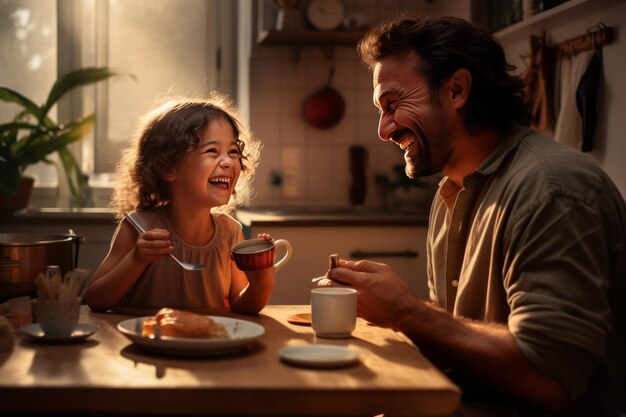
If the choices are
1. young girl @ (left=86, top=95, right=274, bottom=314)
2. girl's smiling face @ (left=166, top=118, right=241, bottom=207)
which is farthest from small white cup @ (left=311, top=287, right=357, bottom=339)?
girl's smiling face @ (left=166, top=118, right=241, bottom=207)

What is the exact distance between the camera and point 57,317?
→ 1.26 meters

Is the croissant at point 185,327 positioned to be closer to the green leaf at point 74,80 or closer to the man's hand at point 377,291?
the man's hand at point 377,291

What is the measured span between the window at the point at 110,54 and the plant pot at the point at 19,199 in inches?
15.2

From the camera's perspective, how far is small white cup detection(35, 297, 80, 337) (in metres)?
1.26

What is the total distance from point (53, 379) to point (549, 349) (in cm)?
73

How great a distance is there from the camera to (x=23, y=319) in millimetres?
1400

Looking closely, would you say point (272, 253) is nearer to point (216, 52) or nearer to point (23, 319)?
point (23, 319)

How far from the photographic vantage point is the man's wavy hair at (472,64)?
1712 mm

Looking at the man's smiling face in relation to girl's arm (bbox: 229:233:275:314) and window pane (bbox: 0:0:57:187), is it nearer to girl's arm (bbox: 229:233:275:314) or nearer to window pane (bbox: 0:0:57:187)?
girl's arm (bbox: 229:233:275:314)

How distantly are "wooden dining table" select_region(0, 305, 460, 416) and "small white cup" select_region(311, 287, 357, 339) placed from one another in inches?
6.3

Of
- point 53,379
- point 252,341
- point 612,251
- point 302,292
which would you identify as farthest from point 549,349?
point 302,292

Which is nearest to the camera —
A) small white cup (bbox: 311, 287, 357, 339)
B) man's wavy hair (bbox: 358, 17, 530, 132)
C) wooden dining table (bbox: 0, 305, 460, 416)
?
wooden dining table (bbox: 0, 305, 460, 416)

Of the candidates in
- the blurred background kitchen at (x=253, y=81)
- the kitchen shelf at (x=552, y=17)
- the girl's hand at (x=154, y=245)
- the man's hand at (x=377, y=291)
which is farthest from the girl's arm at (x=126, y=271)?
the blurred background kitchen at (x=253, y=81)

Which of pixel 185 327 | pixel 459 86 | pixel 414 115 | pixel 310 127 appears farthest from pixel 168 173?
pixel 310 127
